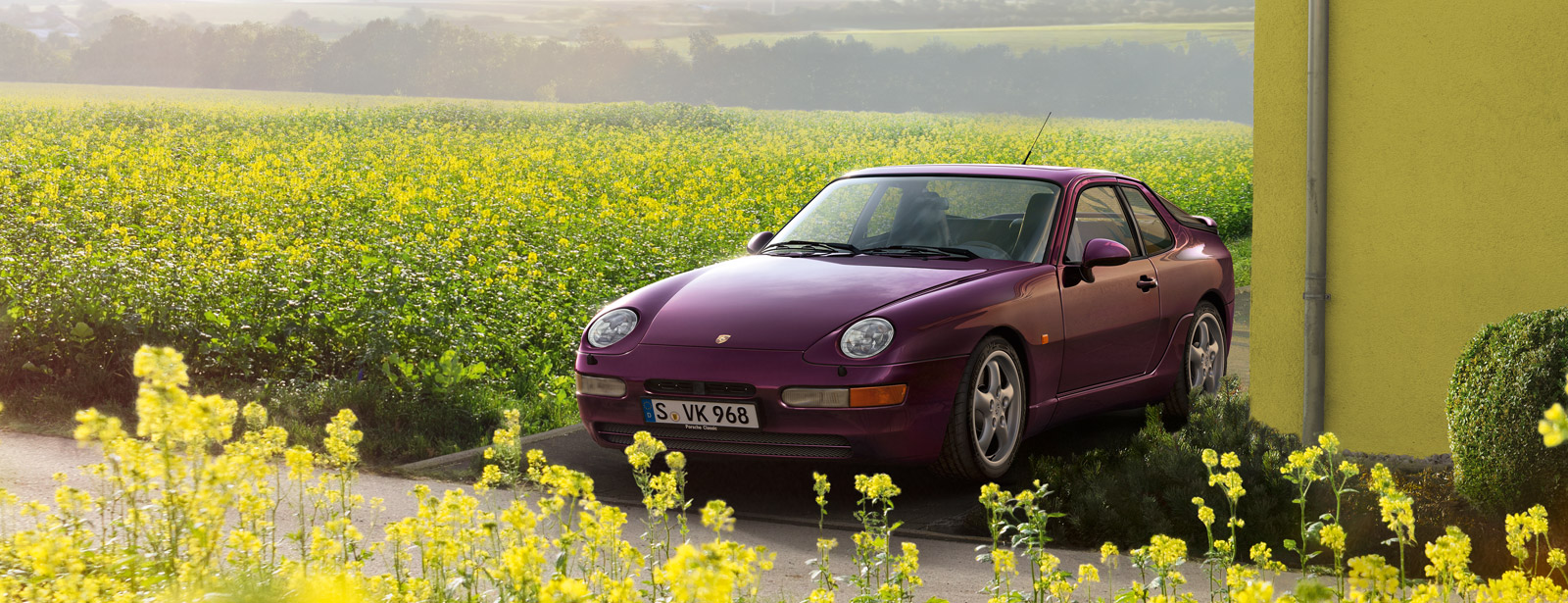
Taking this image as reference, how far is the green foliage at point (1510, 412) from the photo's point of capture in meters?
5.30

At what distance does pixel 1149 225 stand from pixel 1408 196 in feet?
4.84

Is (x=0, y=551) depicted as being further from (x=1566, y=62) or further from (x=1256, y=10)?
(x=1566, y=62)

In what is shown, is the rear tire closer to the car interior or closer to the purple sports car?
the purple sports car

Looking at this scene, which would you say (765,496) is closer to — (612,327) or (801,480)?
(801,480)

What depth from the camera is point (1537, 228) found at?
21.3 feet

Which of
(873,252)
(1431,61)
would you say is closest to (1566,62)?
(1431,61)

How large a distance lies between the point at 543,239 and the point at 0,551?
8310 millimetres

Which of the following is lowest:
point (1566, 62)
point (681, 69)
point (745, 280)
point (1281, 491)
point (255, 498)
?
point (1281, 491)

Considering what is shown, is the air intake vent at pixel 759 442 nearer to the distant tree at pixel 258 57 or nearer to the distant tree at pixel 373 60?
the distant tree at pixel 373 60

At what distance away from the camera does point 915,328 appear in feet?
19.0

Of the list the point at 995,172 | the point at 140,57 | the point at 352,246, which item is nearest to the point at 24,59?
the point at 140,57

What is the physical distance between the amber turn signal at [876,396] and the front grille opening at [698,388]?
397 millimetres

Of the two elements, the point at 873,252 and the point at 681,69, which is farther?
the point at 681,69

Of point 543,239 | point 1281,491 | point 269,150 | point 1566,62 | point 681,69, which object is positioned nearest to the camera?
point 1281,491
